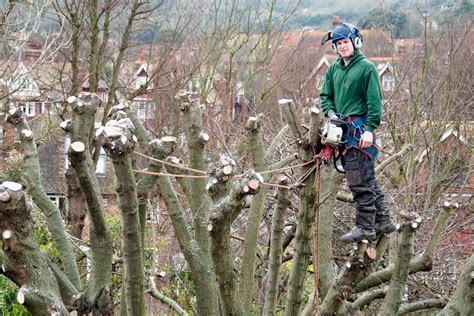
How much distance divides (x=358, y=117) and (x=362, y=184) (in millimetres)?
464

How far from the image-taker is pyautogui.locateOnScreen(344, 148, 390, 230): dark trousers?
14.8ft

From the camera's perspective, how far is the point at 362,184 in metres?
4.54

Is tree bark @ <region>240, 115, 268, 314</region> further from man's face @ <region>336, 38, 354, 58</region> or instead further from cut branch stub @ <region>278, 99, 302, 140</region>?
cut branch stub @ <region>278, 99, 302, 140</region>

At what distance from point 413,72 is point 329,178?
12.1 meters

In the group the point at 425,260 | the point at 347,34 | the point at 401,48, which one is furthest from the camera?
the point at 401,48

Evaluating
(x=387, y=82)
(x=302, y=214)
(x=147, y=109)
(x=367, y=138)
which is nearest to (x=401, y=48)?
(x=387, y=82)

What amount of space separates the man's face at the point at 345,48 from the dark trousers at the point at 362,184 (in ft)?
2.18

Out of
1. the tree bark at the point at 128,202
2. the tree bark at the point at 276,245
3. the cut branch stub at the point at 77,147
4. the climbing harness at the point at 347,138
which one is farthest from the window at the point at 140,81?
the cut branch stub at the point at 77,147

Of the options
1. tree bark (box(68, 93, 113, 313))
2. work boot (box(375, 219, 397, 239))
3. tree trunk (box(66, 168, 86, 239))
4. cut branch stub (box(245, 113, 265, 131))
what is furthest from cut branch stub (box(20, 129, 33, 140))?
tree trunk (box(66, 168, 86, 239))

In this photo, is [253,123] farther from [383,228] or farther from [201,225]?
[383,228]

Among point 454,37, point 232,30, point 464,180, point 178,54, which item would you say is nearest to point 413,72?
point 454,37

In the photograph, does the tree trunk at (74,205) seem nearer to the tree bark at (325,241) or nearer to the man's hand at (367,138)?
the tree bark at (325,241)

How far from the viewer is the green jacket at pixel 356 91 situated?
4438 millimetres

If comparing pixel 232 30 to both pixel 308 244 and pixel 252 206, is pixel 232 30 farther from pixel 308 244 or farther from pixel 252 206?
pixel 308 244
